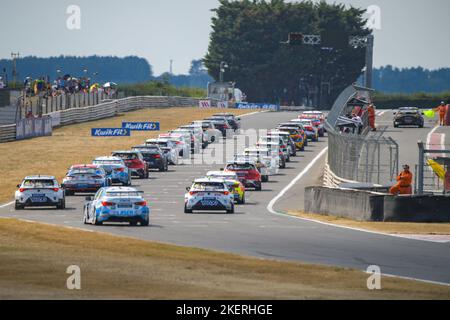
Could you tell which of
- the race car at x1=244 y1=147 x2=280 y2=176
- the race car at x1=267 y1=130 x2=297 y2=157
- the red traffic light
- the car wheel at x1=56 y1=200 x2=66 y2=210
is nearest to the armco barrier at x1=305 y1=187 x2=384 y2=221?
the car wheel at x1=56 y1=200 x2=66 y2=210

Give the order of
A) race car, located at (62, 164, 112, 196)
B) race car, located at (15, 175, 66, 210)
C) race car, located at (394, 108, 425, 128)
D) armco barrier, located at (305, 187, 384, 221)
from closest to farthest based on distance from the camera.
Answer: armco barrier, located at (305, 187, 384, 221), race car, located at (15, 175, 66, 210), race car, located at (62, 164, 112, 196), race car, located at (394, 108, 425, 128)

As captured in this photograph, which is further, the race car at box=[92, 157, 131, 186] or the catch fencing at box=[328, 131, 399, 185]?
the race car at box=[92, 157, 131, 186]

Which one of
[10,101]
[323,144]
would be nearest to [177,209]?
[323,144]

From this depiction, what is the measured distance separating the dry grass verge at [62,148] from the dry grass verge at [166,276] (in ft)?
76.4

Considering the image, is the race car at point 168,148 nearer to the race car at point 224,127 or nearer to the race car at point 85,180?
the race car at point 224,127

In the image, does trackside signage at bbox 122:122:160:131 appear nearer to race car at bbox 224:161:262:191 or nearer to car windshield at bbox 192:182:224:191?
race car at bbox 224:161:262:191

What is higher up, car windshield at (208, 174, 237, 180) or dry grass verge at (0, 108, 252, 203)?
car windshield at (208, 174, 237, 180)

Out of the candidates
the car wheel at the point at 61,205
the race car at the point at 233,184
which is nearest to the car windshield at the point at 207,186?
the race car at the point at 233,184

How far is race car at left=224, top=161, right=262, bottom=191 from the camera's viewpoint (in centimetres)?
5375

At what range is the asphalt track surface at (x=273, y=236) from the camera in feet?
87.8

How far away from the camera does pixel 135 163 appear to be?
59750 millimetres

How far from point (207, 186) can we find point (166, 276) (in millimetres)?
19225

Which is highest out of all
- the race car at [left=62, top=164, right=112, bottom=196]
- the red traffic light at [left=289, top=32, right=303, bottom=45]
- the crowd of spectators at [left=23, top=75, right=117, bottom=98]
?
the red traffic light at [left=289, top=32, right=303, bottom=45]
